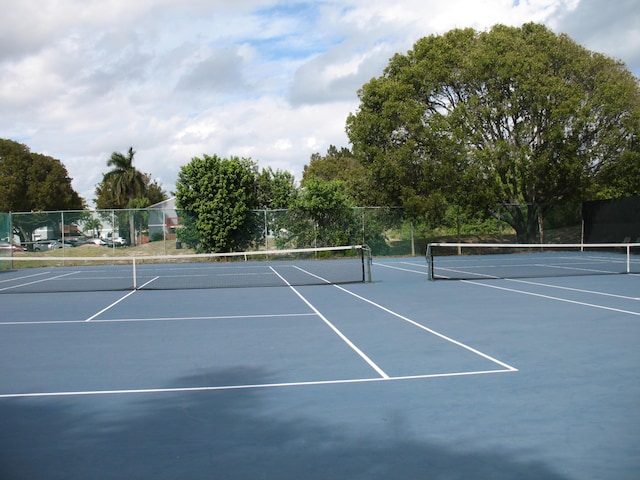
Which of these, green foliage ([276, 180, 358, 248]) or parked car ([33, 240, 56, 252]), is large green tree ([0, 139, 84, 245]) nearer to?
parked car ([33, 240, 56, 252])

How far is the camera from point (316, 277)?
65.2ft

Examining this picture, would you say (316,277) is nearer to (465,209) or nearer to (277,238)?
(277,238)

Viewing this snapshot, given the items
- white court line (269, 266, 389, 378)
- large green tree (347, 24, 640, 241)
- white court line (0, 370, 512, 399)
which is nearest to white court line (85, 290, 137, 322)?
white court line (269, 266, 389, 378)

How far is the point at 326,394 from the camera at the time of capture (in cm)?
597

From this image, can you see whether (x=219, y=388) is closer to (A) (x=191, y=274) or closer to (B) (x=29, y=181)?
(A) (x=191, y=274)

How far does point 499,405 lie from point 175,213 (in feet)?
86.0

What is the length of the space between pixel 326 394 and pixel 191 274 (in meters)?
17.1

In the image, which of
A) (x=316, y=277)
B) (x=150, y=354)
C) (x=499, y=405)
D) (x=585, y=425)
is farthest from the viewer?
(x=316, y=277)

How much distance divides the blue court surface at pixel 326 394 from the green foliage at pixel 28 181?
145ft

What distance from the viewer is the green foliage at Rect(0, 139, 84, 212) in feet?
167

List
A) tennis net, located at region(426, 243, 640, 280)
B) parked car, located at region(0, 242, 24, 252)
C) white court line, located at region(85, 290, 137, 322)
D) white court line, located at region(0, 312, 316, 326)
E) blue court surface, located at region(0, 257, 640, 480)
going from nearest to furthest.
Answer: blue court surface, located at region(0, 257, 640, 480)
white court line, located at region(0, 312, 316, 326)
white court line, located at region(85, 290, 137, 322)
tennis net, located at region(426, 243, 640, 280)
parked car, located at region(0, 242, 24, 252)

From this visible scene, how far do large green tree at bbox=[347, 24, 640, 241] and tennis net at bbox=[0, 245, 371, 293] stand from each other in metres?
5.82

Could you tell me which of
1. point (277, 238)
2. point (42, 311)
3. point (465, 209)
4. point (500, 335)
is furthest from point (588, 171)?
point (42, 311)

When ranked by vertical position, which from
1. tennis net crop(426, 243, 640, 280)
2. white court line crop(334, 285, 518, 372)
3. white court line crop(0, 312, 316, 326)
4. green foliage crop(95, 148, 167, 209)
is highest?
green foliage crop(95, 148, 167, 209)
